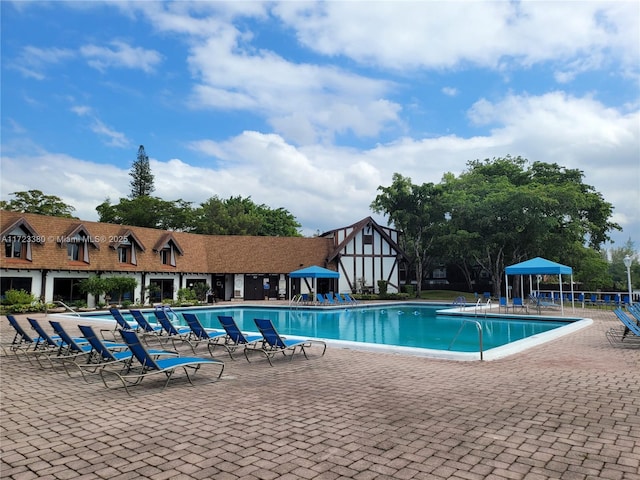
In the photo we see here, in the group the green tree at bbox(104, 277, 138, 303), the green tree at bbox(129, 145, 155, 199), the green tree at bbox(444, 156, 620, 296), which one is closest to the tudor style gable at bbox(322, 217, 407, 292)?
the green tree at bbox(444, 156, 620, 296)

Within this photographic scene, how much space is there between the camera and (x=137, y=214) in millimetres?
40500

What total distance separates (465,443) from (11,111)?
13226 mm

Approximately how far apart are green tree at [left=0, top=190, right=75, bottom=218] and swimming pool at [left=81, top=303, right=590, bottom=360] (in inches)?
830

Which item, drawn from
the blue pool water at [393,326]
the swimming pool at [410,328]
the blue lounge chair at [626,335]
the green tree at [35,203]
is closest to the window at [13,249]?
the swimming pool at [410,328]

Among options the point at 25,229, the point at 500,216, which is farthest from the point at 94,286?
the point at 500,216

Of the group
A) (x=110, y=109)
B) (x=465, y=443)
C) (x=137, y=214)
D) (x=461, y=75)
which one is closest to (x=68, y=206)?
(x=137, y=214)

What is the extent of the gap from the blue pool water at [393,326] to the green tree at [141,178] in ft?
109

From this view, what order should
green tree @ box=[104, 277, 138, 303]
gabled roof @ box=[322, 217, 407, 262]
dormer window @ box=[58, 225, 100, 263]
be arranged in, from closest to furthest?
green tree @ box=[104, 277, 138, 303] → dormer window @ box=[58, 225, 100, 263] → gabled roof @ box=[322, 217, 407, 262]

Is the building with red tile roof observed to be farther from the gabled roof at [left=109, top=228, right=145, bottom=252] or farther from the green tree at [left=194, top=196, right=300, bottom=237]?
the green tree at [left=194, top=196, right=300, bottom=237]

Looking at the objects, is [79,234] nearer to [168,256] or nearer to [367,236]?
[168,256]

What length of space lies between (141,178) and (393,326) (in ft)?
146

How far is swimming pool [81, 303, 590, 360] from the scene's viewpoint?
10.5 m

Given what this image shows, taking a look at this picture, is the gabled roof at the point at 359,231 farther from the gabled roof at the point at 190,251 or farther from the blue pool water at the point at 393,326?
the blue pool water at the point at 393,326

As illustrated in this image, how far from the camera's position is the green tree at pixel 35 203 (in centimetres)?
3616
